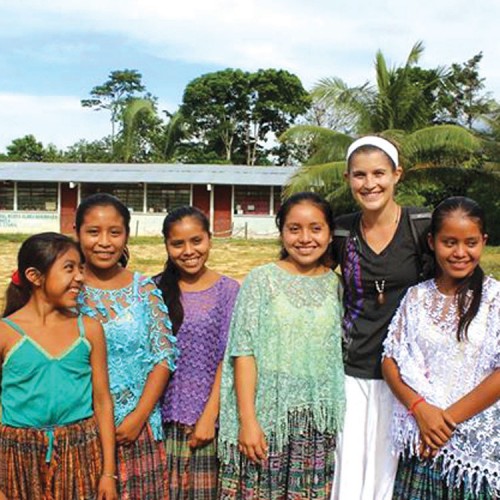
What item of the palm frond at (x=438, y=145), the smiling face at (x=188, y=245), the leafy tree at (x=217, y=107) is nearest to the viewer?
the smiling face at (x=188, y=245)

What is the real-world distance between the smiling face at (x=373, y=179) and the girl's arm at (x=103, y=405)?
3.68ft

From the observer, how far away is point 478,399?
6.83 ft

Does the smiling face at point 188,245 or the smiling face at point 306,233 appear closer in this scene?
the smiling face at point 306,233

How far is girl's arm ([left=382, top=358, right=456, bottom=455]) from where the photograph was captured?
2.11 m

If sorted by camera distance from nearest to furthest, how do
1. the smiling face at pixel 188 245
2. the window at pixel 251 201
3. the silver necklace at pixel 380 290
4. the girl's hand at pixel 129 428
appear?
the girl's hand at pixel 129 428, the silver necklace at pixel 380 290, the smiling face at pixel 188 245, the window at pixel 251 201

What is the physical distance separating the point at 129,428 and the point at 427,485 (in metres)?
1.10

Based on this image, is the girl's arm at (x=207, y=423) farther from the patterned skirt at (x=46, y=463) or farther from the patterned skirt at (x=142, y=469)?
the patterned skirt at (x=46, y=463)

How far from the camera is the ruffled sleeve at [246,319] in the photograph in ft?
7.49

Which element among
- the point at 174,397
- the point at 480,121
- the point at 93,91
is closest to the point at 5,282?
the point at 174,397

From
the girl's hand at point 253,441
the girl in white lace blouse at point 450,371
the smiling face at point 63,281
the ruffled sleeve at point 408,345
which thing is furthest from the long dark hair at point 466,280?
the smiling face at point 63,281

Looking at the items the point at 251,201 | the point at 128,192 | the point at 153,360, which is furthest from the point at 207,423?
the point at 128,192

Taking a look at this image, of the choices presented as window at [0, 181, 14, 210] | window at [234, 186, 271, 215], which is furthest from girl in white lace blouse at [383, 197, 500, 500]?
window at [0, 181, 14, 210]

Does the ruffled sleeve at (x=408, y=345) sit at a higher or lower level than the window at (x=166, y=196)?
lower

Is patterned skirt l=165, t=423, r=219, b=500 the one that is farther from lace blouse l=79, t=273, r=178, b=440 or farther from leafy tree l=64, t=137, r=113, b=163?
leafy tree l=64, t=137, r=113, b=163
